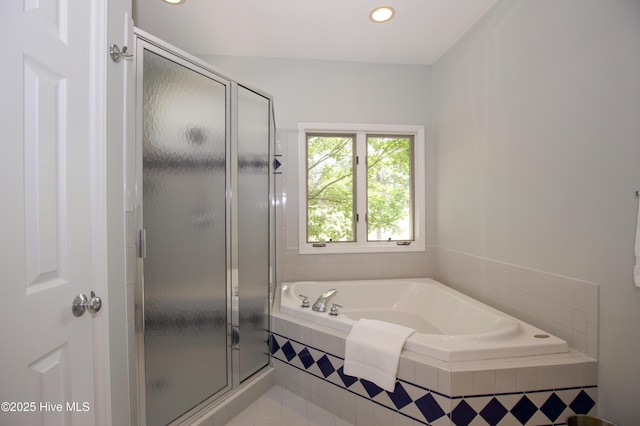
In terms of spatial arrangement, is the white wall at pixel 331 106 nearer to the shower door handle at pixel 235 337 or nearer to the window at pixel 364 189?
the window at pixel 364 189

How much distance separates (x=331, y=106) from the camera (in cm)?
272

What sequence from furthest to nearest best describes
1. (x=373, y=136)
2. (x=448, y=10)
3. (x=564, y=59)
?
(x=373, y=136)
(x=448, y=10)
(x=564, y=59)

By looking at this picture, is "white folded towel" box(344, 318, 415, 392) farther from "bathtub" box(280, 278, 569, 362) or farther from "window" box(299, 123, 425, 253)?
"window" box(299, 123, 425, 253)

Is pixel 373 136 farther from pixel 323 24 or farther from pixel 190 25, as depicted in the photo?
pixel 190 25

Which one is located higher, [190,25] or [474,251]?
[190,25]

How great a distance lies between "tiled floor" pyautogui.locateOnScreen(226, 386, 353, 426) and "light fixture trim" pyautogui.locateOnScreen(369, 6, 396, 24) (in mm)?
2644

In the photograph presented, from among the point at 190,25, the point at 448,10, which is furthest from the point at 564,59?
the point at 190,25

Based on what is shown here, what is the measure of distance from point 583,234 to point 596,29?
3.14 ft

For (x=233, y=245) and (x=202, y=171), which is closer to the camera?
(x=202, y=171)

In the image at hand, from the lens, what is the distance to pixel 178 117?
1366 millimetres

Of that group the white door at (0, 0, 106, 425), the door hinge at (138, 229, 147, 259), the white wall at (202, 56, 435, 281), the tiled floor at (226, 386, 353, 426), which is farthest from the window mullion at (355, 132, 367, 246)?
the white door at (0, 0, 106, 425)

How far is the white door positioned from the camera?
707 millimetres

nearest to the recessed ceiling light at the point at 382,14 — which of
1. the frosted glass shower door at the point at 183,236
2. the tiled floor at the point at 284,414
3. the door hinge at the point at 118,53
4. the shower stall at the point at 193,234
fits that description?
the shower stall at the point at 193,234

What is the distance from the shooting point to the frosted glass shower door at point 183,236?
4.14 ft
